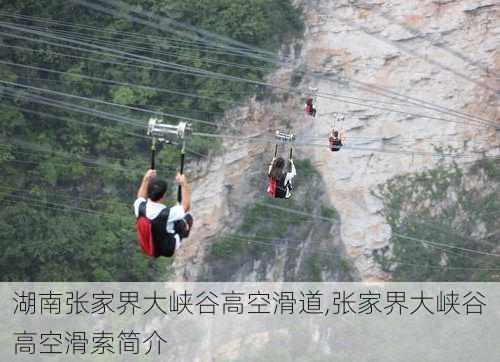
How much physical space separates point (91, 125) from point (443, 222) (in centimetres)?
782

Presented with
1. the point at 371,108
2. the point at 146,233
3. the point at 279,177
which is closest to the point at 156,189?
the point at 146,233

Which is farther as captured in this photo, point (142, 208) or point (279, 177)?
point (279, 177)

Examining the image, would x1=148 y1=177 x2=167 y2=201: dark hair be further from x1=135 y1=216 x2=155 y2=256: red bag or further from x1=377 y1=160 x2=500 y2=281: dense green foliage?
x1=377 y1=160 x2=500 y2=281: dense green foliage

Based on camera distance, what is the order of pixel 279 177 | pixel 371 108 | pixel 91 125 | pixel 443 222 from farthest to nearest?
pixel 371 108 → pixel 443 222 → pixel 91 125 → pixel 279 177

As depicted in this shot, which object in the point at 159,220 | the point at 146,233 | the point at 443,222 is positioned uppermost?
the point at 159,220

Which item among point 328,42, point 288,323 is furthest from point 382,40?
point 288,323

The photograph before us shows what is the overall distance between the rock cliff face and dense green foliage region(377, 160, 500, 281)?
45 centimetres

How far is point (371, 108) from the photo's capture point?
29469 mm

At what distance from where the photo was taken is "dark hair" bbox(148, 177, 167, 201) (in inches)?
429

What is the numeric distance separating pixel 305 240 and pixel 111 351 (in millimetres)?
5458

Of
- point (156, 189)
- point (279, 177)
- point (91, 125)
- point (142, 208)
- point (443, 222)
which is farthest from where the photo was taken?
point (443, 222)

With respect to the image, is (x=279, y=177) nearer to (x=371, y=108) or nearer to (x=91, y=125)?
(x=91, y=125)

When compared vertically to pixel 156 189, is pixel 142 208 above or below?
below

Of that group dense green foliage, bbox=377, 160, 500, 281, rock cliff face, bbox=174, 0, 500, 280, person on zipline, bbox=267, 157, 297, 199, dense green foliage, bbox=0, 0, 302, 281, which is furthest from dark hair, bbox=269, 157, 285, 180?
dense green foliage, bbox=377, 160, 500, 281
